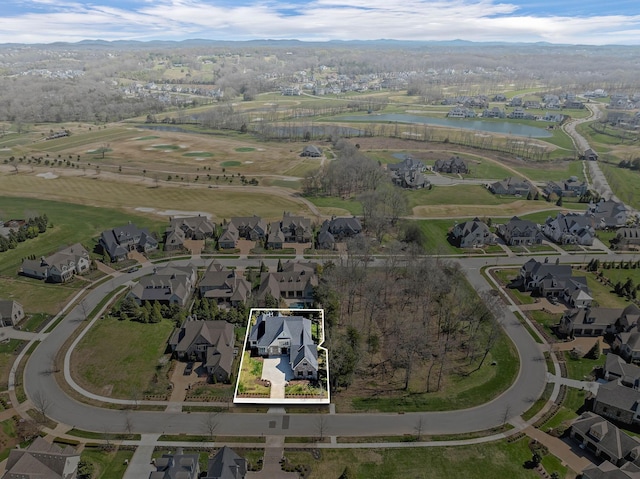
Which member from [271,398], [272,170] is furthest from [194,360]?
[272,170]

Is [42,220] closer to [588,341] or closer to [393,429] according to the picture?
[393,429]

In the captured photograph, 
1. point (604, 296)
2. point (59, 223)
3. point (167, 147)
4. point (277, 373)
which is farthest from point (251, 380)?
point (167, 147)

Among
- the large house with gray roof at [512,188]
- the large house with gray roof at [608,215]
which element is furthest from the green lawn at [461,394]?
the large house with gray roof at [512,188]

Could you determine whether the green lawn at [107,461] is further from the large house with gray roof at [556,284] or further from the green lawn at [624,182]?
the green lawn at [624,182]

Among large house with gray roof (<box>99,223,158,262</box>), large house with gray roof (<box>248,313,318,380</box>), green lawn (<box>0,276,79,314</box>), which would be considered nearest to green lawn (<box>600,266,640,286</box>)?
large house with gray roof (<box>248,313,318,380</box>)

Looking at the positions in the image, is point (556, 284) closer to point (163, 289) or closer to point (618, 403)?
point (618, 403)

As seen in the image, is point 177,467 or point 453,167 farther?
point 453,167
